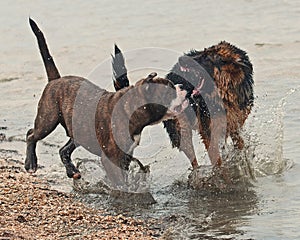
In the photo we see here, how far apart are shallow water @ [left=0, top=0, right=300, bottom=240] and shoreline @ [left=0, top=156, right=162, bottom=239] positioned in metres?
0.27

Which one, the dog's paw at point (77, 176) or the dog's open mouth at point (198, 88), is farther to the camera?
the dog's paw at point (77, 176)

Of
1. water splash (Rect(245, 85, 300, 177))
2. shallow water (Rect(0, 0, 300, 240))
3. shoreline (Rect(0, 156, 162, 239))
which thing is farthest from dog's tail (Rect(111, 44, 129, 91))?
water splash (Rect(245, 85, 300, 177))

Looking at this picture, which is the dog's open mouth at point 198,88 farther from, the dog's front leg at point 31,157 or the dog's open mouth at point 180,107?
the dog's front leg at point 31,157

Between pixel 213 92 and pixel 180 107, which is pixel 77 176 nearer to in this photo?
pixel 180 107

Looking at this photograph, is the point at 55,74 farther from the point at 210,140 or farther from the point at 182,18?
the point at 182,18

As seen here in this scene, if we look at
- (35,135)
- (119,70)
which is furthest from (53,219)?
(119,70)

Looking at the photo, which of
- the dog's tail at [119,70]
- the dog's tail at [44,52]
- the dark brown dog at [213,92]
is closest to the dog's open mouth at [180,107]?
the dark brown dog at [213,92]

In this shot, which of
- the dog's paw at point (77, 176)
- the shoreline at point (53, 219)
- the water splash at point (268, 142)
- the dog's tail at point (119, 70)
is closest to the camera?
the shoreline at point (53, 219)

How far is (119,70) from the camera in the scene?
8016mm

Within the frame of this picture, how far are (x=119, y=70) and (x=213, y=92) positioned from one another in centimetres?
96

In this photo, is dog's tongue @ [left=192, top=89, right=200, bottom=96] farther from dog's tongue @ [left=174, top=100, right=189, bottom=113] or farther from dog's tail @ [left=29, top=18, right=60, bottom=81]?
dog's tail @ [left=29, top=18, right=60, bottom=81]

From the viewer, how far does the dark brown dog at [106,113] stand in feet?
24.3

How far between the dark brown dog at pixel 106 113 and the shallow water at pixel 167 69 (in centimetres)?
48

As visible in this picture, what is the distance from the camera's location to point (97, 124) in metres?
7.75
